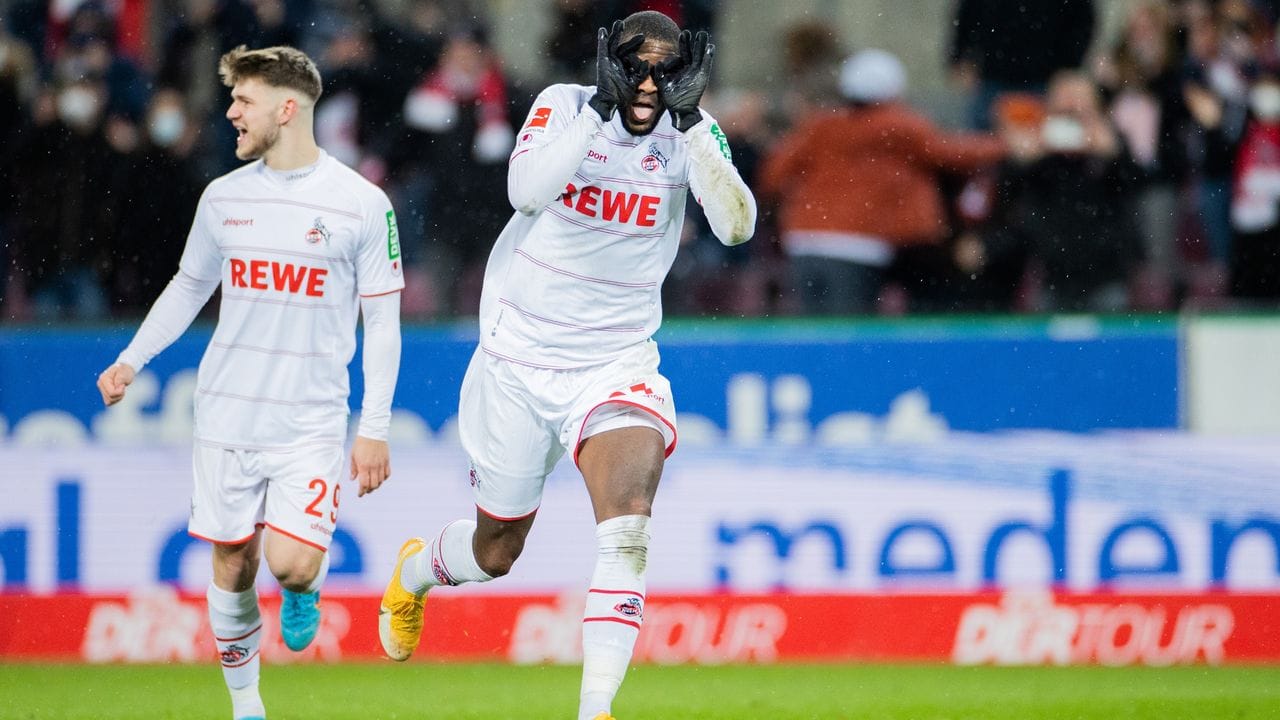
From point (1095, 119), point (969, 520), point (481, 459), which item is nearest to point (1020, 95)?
point (1095, 119)

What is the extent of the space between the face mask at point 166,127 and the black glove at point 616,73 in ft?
15.7

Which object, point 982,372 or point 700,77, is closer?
point 700,77

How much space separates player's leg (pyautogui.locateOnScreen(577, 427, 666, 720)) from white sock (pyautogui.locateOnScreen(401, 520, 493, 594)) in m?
0.74

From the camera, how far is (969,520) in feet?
26.5

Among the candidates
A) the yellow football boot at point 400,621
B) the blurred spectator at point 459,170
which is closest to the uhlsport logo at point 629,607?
the yellow football boot at point 400,621

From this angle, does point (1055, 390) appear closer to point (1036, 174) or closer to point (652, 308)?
point (1036, 174)

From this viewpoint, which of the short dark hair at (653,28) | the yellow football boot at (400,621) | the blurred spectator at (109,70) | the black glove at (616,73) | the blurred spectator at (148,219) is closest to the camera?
the black glove at (616,73)

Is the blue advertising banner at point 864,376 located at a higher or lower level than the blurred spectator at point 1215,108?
lower

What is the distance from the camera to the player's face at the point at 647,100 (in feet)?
16.8

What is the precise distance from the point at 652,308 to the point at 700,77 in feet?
2.59

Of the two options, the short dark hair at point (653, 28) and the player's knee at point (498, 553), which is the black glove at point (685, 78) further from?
the player's knee at point (498, 553)

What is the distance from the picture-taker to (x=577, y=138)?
504 centimetres

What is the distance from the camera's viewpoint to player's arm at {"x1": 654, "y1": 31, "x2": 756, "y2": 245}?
199 inches

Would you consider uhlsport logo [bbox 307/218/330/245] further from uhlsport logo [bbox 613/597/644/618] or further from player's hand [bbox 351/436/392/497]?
uhlsport logo [bbox 613/597/644/618]
